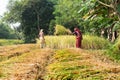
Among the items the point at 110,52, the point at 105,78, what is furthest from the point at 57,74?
the point at 110,52

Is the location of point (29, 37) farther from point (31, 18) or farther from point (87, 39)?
point (87, 39)

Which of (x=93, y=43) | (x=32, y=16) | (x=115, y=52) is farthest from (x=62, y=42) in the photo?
(x=32, y=16)

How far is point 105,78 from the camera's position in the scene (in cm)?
459

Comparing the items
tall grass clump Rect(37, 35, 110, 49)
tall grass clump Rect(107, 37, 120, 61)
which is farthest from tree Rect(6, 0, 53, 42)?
tall grass clump Rect(107, 37, 120, 61)

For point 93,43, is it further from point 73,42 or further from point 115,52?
point 115,52

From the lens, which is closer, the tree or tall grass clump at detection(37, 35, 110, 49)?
tall grass clump at detection(37, 35, 110, 49)

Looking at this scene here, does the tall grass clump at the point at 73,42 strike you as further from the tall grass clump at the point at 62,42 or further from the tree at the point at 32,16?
the tree at the point at 32,16

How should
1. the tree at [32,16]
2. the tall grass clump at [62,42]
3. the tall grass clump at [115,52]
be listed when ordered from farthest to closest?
the tree at [32,16] < the tall grass clump at [62,42] < the tall grass clump at [115,52]

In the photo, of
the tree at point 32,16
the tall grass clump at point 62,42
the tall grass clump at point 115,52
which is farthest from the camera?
the tree at point 32,16

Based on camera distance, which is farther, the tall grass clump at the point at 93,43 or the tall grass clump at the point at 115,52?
the tall grass clump at the point at 93,43

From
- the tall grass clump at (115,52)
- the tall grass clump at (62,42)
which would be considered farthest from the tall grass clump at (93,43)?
the tall grass clump at (115,52)

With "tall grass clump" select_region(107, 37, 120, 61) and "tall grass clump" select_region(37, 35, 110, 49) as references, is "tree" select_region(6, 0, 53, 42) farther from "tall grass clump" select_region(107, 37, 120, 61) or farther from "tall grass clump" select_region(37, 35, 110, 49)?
"tall grass clump" select_region(107, 37, 120, 61)

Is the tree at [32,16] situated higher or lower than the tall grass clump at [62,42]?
higher

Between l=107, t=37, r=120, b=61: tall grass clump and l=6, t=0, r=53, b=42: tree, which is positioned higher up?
l=6, t=0, r=53, b=42: tree
